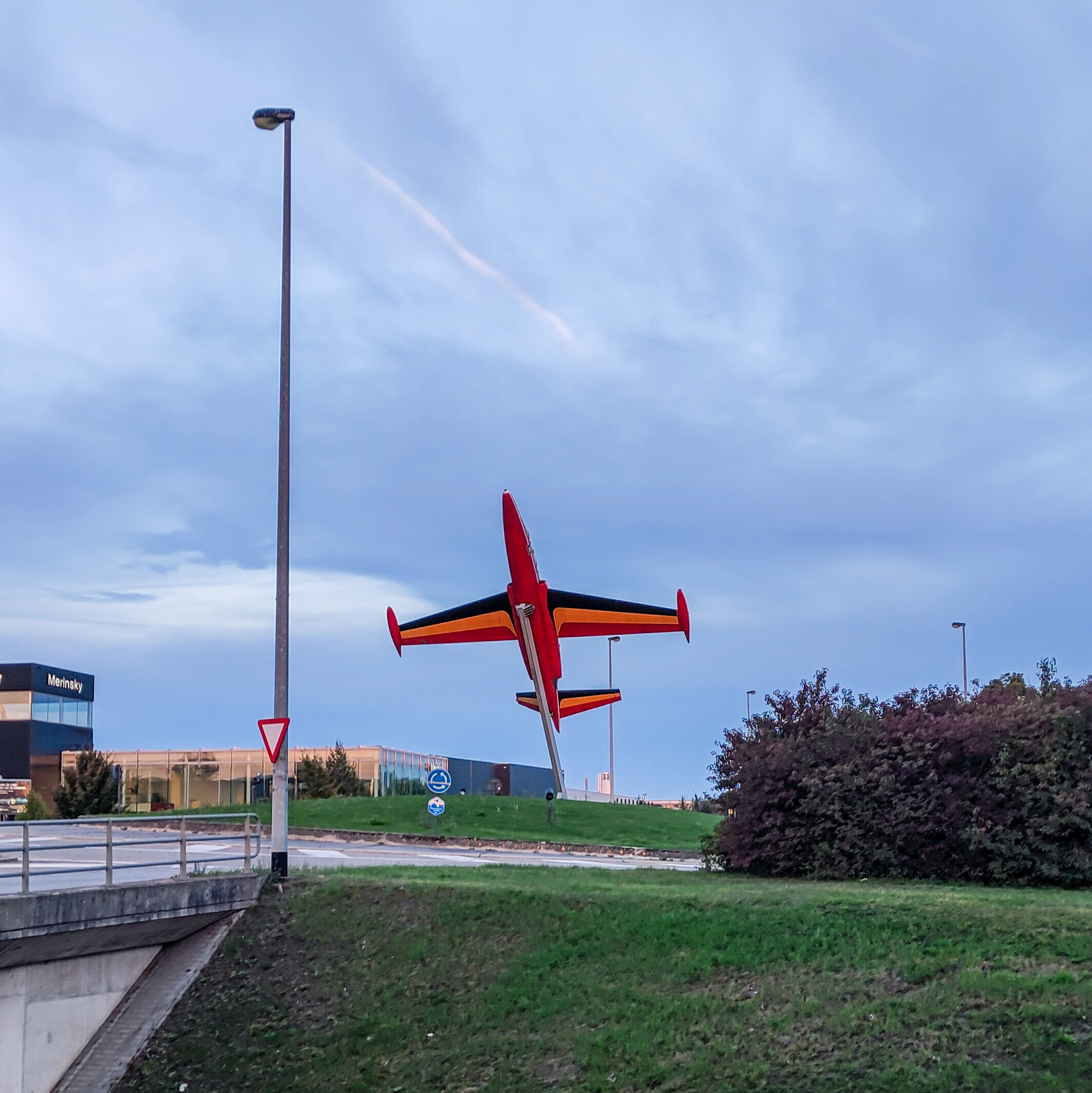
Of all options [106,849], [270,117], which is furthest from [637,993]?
[270,117]

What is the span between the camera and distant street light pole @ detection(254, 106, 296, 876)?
1741 cm

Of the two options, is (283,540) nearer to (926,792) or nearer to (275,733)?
(275,733)

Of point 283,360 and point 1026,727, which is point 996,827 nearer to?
point 1026,727

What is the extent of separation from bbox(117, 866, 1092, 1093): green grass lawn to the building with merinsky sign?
58113 millimetres

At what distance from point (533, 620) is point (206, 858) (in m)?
11.2

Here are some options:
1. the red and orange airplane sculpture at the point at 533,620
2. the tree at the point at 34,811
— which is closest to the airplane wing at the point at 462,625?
the red and orange airplane sculpture at the point at 533,620

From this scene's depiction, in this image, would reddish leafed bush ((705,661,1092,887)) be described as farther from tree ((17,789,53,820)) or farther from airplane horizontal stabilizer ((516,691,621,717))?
tree ((17,789,53,820))

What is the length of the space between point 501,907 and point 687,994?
12.1ft

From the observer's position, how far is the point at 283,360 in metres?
19.0

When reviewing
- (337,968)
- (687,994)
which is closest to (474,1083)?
(687,994)

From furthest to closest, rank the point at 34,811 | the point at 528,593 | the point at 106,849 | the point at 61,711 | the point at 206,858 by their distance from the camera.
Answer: the point at 61,711 < the point at 34,811 < the point at 528,593 < the point at 206,858 < the point at 106,849

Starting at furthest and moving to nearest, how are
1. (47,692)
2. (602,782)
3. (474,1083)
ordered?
(602,782), (47,692), (474,1083)

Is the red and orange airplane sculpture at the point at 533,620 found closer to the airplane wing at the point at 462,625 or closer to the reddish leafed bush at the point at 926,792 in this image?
the airplane wing at the point at 462,625

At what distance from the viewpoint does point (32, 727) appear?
2726 inches
